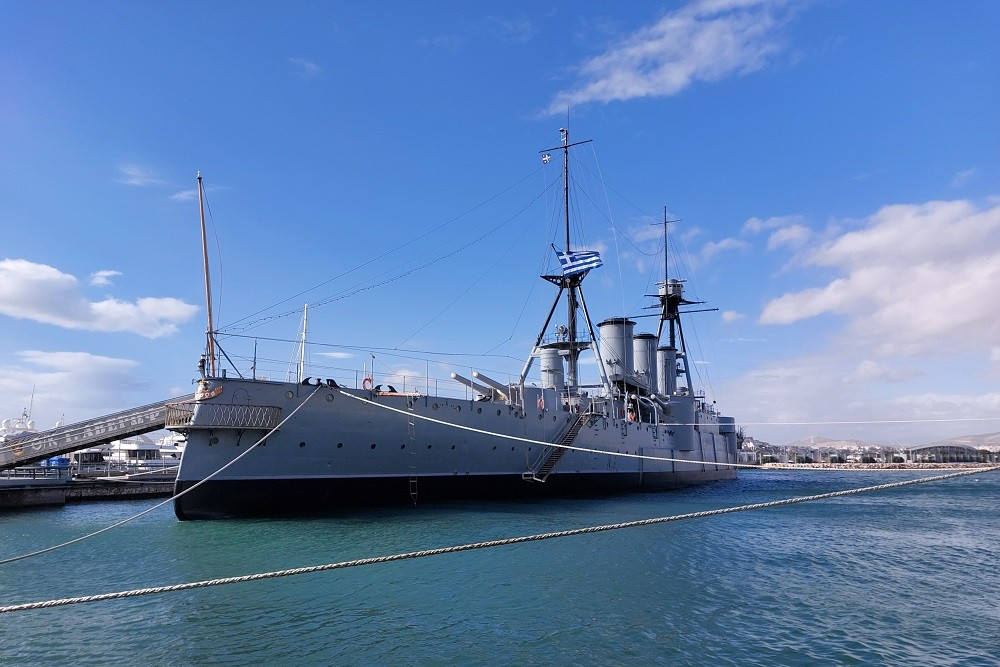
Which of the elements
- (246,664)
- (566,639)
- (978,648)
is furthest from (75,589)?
(978,648)

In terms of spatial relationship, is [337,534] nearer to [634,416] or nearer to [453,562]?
[453,562]

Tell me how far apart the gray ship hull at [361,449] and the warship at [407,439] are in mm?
Result: 41

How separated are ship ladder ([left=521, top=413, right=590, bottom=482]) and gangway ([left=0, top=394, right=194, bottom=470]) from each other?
577 inches

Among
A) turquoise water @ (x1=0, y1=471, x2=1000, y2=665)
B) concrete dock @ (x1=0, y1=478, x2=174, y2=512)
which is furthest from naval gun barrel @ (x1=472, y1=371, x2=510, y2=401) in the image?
concrete dock @ (x1=0, y1=478, x2=174, y2=512)

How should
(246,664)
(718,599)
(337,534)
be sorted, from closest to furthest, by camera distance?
(246,664) → (718,599) → (337,534)

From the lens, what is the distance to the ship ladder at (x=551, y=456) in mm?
28047

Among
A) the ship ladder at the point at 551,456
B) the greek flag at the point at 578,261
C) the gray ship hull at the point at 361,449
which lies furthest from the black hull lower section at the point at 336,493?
the greek flag at the point at 578,261

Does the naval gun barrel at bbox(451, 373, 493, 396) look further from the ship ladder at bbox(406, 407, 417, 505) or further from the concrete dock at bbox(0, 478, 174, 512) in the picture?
the concrete dock at bbox(0, 478, 174, 512)

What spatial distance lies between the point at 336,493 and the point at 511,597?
1188 cm

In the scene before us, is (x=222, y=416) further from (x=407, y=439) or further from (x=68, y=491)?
(x=68, y=491)

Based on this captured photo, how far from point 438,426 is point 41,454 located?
16.4 metres

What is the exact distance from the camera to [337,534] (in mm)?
17719

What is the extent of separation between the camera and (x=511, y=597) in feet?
39.0

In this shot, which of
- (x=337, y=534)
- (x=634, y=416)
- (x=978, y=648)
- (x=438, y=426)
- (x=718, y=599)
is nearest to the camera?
(x=978, y=648)
